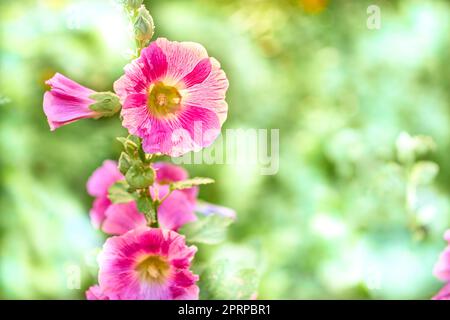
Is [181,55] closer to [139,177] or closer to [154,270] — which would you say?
[139,177]

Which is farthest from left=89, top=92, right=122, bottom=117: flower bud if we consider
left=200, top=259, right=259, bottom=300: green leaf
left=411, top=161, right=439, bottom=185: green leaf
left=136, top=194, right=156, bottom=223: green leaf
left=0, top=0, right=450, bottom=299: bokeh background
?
left=411, top=161, right=439, bottom=185: green leaf

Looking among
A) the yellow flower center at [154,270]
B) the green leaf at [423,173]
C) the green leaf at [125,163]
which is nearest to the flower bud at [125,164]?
the green leaf at [125,163]

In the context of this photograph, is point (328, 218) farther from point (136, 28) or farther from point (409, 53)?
point (136, 28)

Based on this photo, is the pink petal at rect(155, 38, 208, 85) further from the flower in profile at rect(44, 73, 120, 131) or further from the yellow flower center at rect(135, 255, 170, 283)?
the yellow flower center at rect(135, 255, 170, 283)

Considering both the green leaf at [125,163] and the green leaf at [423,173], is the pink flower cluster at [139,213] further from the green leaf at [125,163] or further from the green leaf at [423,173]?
the green leaf at [423,173]

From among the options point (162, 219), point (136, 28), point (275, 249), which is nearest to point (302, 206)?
point (275, 249)

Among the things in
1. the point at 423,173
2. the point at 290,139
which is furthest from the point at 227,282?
the point at 290,139
